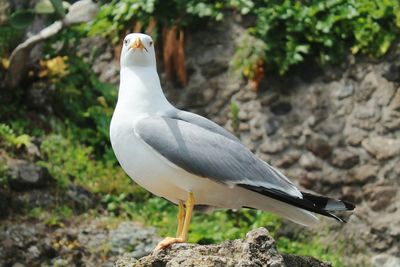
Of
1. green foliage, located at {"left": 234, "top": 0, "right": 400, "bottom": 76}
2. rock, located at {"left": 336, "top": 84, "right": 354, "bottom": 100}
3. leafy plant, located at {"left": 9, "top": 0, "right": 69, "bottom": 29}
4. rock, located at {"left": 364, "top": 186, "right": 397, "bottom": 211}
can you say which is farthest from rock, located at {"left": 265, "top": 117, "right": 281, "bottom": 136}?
leafy plant, located at {"left": 9, "top": 0, "right": 69, "bottom": 29}

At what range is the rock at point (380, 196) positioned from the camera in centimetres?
735

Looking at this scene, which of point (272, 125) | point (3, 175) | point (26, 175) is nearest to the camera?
point (3, 175)

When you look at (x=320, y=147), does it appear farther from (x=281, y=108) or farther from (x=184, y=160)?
(x=184, y=160)

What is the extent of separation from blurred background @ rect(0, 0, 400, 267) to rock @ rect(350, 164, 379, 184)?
11 mm

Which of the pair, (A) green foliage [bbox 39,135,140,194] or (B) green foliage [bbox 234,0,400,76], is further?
(B) green foliage [bbox 234,0,400,76]

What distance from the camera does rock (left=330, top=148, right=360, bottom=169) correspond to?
7605 millimetres

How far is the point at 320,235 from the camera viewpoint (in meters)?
7.36

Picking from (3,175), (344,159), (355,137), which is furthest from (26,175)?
(355,137)

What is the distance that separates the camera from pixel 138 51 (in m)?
4.49

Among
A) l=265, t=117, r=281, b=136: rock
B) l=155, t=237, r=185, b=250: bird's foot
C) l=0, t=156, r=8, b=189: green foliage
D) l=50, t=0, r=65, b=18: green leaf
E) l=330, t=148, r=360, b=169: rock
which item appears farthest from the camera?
l=265, t=117, r=281, b=136: rock

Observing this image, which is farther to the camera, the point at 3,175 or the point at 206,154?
the point at 3,175

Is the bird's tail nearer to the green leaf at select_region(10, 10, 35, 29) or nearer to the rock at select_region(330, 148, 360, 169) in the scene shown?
the green leaf at select_region(10, 10, 35, 29)

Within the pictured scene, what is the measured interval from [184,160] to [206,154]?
135 millimetres

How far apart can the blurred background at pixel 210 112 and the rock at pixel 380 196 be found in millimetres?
12
